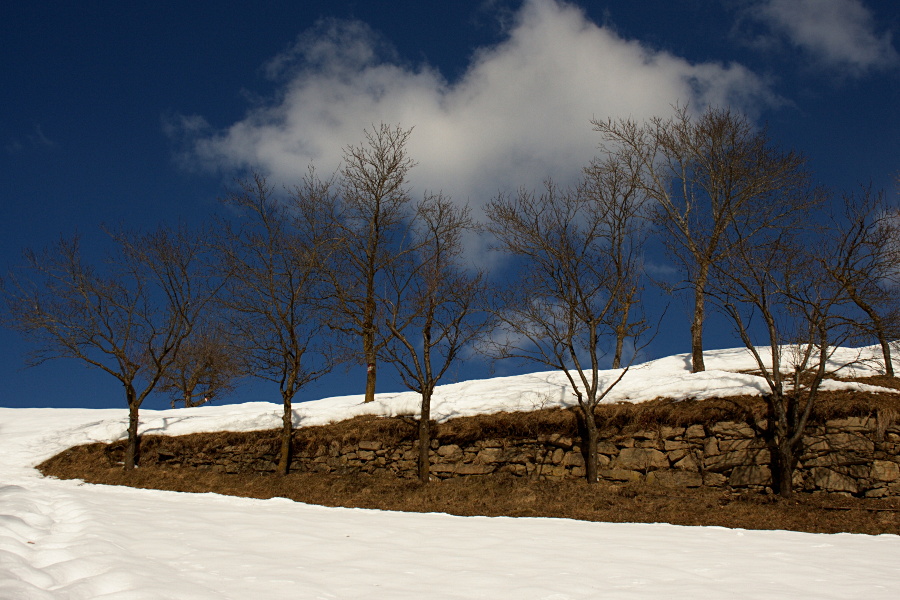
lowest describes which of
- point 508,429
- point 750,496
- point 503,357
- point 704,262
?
point 750,496

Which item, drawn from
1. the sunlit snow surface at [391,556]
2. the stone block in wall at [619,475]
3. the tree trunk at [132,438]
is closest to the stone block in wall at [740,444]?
the stone block in wall at [619,475]

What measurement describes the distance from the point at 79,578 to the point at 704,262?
14.0 m

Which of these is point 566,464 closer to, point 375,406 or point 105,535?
point 375,406

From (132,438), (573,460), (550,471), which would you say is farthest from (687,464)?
(132,438)

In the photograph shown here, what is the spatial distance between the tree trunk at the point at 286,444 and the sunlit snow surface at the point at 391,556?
4.90 m

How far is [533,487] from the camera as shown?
12211 millimetres

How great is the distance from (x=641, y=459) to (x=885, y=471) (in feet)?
14.3

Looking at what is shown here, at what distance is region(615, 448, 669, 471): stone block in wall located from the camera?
1219 centimetres

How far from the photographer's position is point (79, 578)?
3904 millimetres

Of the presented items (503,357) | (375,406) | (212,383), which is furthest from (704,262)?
(212,383)

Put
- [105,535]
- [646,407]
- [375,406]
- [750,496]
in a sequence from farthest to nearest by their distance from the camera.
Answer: [375,406], [646,407], [750,496], [105,535]

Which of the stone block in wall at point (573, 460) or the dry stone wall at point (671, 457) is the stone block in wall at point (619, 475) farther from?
the stone block in wall at point (573, 460)

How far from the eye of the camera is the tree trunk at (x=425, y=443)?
44.4ft

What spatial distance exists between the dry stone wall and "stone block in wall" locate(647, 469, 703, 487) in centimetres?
2
